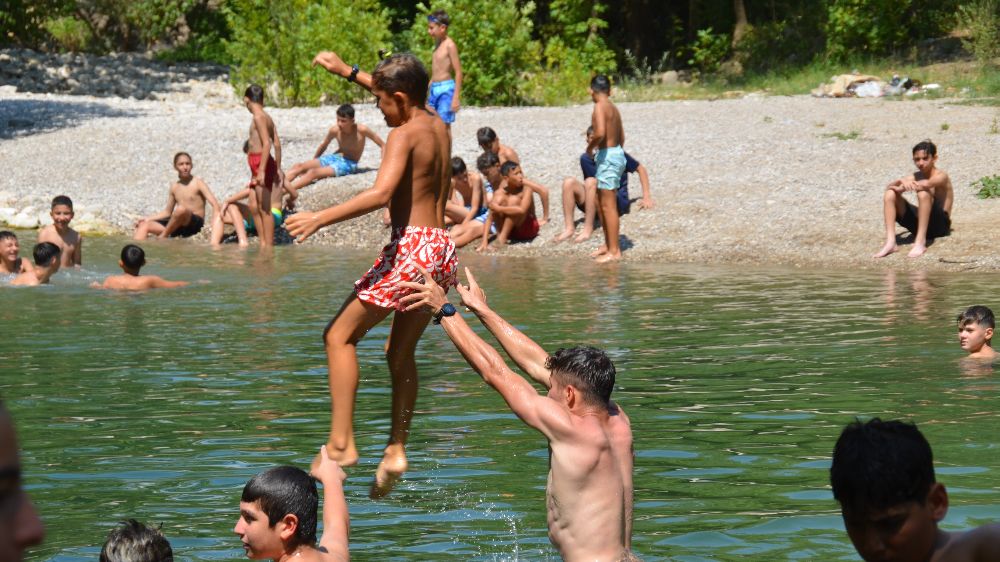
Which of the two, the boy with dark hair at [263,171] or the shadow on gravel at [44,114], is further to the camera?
the shadow on gravel at [44,114]

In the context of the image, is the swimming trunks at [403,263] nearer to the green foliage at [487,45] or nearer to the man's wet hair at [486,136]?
the man's wet hair at [486,136]

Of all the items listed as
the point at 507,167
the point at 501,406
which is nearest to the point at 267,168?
the point at 507,167

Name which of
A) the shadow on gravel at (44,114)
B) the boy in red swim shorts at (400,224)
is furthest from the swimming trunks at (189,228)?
the boy in red swim shorts at (400,224)

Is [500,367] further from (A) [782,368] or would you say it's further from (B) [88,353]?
(B) [88,353]

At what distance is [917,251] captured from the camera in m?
15.0

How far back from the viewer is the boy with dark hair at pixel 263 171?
Result: 1773 cm

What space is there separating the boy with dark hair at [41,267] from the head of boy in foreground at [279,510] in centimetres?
1006

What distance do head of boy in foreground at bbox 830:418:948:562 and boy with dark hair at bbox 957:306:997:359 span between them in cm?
711

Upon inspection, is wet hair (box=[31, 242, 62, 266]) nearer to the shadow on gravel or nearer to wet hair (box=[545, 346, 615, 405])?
wet hair (box=[545, 346, 615, 405])

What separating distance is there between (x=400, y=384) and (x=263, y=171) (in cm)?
1206

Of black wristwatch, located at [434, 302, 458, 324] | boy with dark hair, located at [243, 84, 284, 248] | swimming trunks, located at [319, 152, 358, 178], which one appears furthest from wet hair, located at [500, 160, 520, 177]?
black wristwatch, located at [434, 302, 458, 324]

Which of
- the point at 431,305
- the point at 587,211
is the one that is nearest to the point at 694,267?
the point at 587,211

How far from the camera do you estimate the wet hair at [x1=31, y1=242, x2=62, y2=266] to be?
47.1 feet

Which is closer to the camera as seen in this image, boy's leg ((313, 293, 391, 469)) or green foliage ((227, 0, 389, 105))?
boy's leg ((313, 293, 391, 469))
